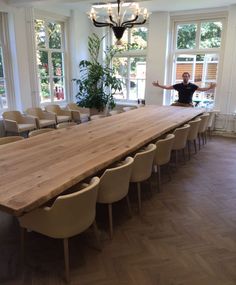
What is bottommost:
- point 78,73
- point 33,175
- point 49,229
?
point 49,229

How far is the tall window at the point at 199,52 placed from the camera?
6496 mm

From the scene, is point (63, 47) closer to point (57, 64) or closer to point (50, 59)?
point (57, 64)

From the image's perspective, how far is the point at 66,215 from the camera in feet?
5.86

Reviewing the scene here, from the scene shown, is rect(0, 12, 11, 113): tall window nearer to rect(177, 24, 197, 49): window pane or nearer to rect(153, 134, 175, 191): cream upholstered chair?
rect(153, 134, 175, 191): cream upholstered chair

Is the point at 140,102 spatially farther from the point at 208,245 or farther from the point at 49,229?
the point at 49,229

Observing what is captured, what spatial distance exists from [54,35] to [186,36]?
3.42 meters

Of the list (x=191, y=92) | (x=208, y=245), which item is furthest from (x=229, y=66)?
(x=208, y=245)

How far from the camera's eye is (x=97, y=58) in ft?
25.0

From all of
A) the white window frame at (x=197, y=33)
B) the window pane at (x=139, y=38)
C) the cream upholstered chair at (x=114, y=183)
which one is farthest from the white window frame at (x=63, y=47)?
the cream upholstered chair at (x=114, y=183)

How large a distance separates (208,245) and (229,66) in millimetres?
5043

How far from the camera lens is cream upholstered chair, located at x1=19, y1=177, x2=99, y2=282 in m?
1.74

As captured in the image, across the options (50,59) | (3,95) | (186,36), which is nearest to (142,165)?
(3,95)

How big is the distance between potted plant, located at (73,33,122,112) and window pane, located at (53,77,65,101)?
16.0 inches

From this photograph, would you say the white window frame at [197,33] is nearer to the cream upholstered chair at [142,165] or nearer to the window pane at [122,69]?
the window pane at [122,69]
